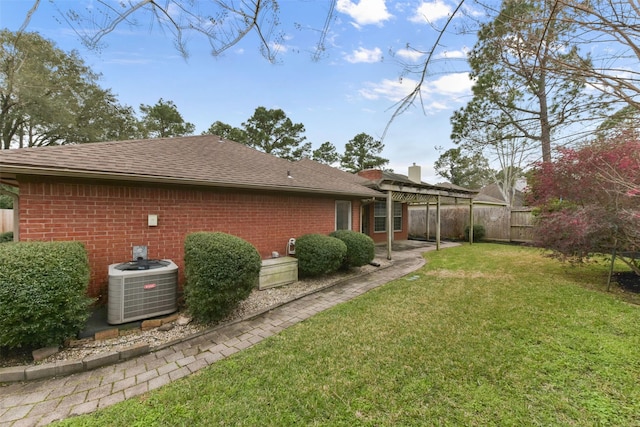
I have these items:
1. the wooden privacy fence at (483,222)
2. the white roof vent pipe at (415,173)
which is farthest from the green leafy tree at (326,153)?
the white roof vent pipe at (415,173)

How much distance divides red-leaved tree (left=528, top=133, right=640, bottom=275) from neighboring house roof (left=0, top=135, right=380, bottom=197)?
17.0ft

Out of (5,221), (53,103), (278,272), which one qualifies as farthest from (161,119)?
(278,272)

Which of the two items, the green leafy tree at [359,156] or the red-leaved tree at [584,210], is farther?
the green leafy tree at [359,156]

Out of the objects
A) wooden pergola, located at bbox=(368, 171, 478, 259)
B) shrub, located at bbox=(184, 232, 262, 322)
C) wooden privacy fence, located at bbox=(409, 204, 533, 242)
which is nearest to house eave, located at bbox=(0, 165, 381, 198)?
shrub, located at bbox=(184, 232, 262, 322)

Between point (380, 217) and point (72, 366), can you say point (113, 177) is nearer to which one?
point (72, 366)

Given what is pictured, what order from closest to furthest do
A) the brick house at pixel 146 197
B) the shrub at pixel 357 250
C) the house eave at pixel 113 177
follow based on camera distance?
the house eave at pixel 113 177
the brick house at pixel 146 197
the shrub at pixel 357 250

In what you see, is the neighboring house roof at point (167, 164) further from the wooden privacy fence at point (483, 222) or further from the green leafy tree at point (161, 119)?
the green leafy tree at point (161, 119)

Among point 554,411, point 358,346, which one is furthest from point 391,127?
point 554,411

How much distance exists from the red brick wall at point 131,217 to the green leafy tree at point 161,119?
831 inches

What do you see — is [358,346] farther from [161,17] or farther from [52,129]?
[52,129]

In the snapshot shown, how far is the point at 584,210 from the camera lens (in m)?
5.59

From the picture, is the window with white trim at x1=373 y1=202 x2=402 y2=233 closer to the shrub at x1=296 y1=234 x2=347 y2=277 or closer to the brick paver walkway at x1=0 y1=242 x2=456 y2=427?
the shrub at x1=296 y1=234 x2=347 y2=277

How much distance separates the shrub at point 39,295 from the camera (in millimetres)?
2746

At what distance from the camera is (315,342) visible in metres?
3.50
